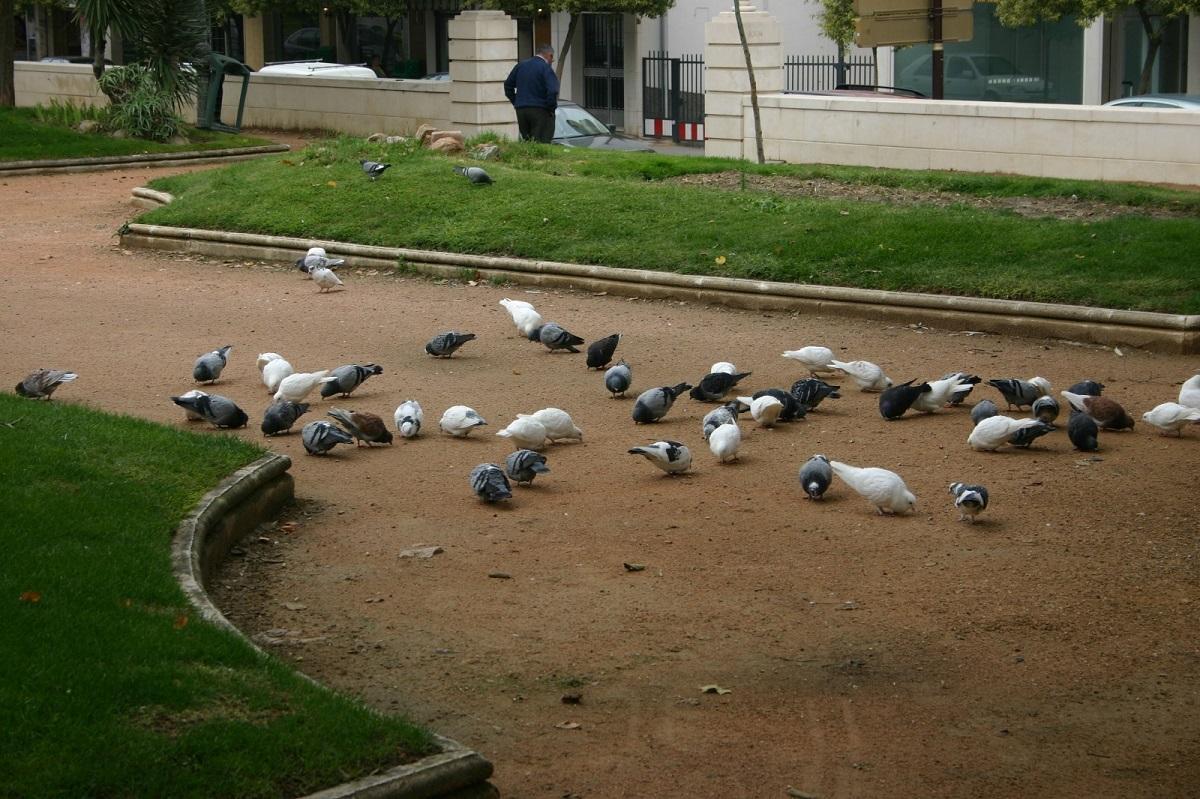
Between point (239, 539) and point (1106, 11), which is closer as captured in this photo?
point (239, 539)

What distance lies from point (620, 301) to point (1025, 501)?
6.49m

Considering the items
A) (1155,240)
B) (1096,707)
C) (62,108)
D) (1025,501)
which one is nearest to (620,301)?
(1155,240)

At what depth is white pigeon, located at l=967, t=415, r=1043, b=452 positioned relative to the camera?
28.0 ft

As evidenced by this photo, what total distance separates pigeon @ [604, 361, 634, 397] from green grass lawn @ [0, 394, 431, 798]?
3.81m

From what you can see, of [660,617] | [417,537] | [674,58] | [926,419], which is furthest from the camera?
[674,58]

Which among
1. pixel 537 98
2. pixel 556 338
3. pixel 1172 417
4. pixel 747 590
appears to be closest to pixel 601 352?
pixel 556 338

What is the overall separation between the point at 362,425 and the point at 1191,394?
4.68 m

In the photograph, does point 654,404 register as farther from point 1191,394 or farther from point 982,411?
point 1191,394

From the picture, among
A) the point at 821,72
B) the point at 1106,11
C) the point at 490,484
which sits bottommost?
the point at 490,484

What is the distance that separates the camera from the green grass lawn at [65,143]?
25016 millimetres

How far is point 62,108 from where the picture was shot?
1118 inches

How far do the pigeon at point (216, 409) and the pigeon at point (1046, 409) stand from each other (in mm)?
4662

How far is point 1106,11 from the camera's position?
31359mm

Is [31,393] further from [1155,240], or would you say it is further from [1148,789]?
[1155,240]
